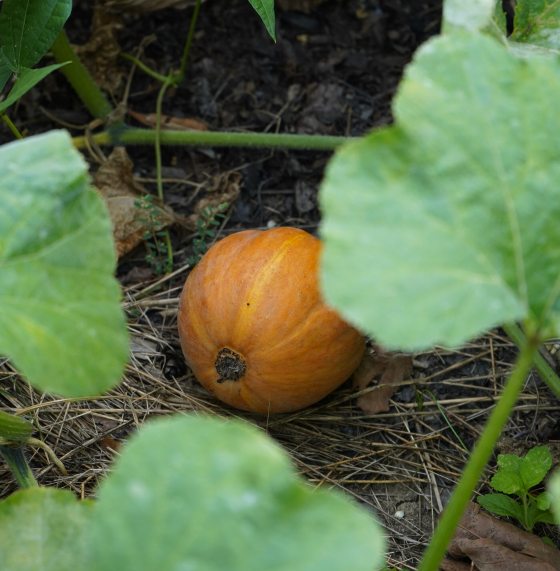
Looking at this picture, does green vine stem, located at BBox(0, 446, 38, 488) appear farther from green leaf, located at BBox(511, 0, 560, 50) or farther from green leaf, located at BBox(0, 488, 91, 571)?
green leaf, located at BBox(511, 0, 560, 50)

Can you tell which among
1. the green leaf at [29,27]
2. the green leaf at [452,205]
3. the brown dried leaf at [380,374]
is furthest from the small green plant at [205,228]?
the green leaf at [452,205]

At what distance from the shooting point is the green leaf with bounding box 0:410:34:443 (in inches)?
55.7

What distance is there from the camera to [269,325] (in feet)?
6.21

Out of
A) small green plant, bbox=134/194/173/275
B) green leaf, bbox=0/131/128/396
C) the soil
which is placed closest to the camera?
green leaf, bbox=0/131/128/396

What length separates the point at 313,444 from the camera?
2057 millimetres

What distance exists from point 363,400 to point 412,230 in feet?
3.82

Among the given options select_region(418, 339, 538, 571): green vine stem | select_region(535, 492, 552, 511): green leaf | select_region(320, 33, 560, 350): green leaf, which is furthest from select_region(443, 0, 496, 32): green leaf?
select_region(535, 492, 552, 511): green leaf

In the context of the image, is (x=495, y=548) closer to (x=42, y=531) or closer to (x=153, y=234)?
(x=42, y=531)

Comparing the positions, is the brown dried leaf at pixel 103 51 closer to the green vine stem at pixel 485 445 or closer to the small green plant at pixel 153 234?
the small green plant at pixel 153 234

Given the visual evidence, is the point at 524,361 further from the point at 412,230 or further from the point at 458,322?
the point at 412,230

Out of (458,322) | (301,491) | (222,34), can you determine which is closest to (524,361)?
(458,322)

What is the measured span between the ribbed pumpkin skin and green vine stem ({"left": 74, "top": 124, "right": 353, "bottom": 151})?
12.2 inches

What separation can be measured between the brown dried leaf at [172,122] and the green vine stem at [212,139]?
98 millimetres

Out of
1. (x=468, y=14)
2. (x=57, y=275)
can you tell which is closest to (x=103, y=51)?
(x=468, y=14)
